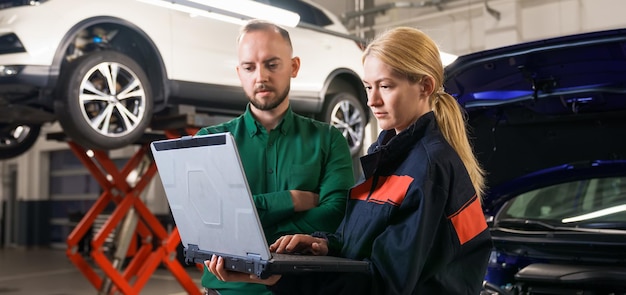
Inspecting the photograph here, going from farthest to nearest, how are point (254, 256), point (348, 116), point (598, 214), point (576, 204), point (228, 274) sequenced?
point (348, 116)
point (576, 204)
point (598, 214)
point (228, 274)
point (254, 256)

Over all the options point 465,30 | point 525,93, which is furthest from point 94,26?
point 465,30

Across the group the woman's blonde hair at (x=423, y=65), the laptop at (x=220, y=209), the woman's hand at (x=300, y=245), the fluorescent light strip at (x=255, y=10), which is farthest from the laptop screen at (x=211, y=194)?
the fluorescent light strip at (x=255, y=10)

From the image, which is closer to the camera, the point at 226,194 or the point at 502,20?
Result: the point at 226,194

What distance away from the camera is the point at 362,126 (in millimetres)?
6074

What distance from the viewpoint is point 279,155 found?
158cm

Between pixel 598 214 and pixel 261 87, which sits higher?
pixel 261 87

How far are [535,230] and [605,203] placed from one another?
375 millimetres

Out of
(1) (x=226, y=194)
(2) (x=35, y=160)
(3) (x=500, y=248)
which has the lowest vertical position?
(2) (x=35, y=160)

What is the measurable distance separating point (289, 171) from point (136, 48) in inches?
136

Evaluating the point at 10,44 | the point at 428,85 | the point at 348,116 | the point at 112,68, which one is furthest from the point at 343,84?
the point at 428,85

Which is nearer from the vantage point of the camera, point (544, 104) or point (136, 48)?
point (544, 104)

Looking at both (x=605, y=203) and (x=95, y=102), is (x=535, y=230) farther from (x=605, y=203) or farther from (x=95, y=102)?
(x=95, y=102)

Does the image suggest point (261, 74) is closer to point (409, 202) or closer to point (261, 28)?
point (261, 28)

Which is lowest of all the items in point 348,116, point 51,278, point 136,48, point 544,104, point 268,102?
point 51,278
